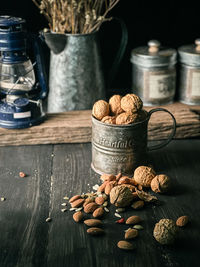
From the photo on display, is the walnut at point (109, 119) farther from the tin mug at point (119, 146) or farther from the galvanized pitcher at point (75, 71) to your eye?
the galvanized pitcher at point (75, 71)

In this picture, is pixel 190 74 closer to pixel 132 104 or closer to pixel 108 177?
pixel 132 104

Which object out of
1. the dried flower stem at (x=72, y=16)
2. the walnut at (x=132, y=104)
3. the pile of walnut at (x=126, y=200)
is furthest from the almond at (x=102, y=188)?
the dried flower stem at (x=72, y=16)

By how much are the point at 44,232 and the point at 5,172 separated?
34cm

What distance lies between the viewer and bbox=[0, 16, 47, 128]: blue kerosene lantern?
4.67 feet

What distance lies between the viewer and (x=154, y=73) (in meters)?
1.58

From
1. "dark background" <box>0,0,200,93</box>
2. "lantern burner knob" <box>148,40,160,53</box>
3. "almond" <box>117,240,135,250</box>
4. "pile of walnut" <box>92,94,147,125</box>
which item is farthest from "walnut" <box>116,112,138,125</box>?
"dark background" <box>0,0,200,93</box>

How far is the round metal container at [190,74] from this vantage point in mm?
1585

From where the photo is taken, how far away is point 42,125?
1.49 meters

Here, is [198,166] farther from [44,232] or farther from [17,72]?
[17,72]

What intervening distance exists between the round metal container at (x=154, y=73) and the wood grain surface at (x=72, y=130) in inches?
3.3

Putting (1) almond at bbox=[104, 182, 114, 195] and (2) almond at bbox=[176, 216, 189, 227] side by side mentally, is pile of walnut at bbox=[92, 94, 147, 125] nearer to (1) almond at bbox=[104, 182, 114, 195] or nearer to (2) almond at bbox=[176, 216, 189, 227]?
(1) almond at bbox=[104, 182, 114, 195]

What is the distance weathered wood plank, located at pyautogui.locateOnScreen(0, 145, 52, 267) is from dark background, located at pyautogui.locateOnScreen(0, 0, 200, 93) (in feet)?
1.88

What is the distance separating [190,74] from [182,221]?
72cm

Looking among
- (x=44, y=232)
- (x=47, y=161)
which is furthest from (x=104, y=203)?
(x=47, y=161)
